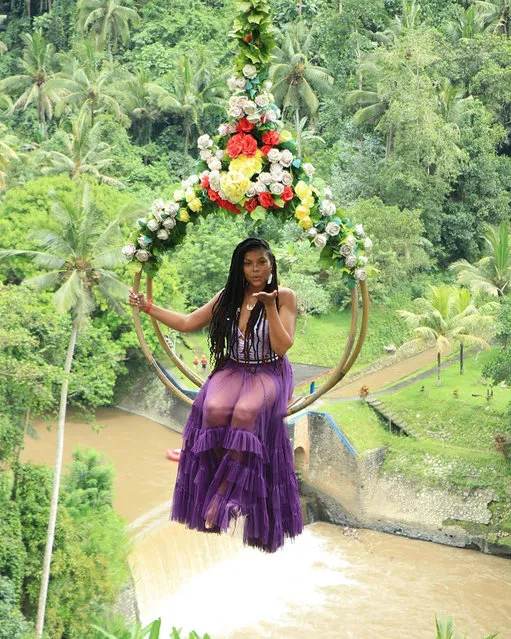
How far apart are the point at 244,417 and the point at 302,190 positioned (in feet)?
4.52

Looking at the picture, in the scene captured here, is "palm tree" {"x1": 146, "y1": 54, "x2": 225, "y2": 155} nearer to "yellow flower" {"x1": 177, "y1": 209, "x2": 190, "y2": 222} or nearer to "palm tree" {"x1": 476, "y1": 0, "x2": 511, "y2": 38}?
"palm tree" {"x1": 476, "y1": 0, "x2": 511, "y2": 38}

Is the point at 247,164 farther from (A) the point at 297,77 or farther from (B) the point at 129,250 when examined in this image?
(A) the point at 297,77

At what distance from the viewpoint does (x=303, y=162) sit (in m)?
6.50

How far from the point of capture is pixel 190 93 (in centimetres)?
4034

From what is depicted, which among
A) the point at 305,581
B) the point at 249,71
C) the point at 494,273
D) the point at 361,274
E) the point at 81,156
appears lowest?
the point at 305,581

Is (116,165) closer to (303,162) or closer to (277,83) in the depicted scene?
(277,83)

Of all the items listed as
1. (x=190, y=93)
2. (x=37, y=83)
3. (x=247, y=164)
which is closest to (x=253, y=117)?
(x=247, y=164)

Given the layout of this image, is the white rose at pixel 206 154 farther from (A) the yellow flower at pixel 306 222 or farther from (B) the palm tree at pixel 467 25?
(B) the palm tree at pixel 467 25

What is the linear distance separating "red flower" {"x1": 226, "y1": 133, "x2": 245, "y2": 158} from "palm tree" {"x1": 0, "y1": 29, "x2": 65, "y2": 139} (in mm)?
34589

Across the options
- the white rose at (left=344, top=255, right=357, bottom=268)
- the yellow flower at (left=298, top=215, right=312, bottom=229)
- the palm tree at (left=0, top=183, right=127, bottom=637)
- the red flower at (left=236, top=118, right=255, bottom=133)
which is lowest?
the white rose at (left=344, top=255, right=357, bottom=268)

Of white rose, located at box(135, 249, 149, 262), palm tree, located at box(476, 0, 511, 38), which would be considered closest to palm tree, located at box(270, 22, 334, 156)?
palm tree, located at box(476, 0, 511, 38)

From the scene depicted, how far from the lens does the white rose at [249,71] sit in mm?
6355

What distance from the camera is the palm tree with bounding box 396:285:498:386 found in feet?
97.2

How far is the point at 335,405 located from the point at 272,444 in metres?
23.4
